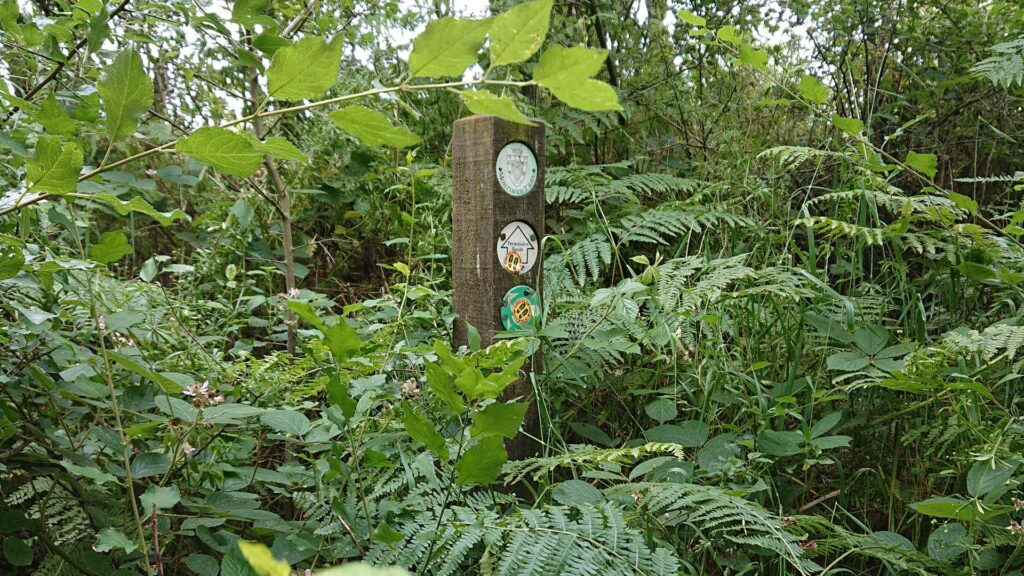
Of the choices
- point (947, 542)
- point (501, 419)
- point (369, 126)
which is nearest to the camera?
point (369, 126)

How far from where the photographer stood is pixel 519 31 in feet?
1.95

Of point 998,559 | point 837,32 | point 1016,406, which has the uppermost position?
point 837,32

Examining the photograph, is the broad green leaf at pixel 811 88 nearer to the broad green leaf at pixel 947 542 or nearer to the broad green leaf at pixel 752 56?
the broad green leaf at pixel 752 56

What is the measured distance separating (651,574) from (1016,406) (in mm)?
1595

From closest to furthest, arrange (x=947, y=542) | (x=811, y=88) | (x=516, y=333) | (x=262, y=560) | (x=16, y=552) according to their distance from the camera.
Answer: (x=262, y=560), (x=16, y=552), (x=947, y=542), (x=516, y=333), (x=811, y=88)

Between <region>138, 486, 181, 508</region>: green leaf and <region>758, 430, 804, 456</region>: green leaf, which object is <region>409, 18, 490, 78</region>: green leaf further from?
<region>758, 430, 804, 456</region>: green leaf

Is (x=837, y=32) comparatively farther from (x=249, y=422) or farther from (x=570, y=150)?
(x=249, y=422)

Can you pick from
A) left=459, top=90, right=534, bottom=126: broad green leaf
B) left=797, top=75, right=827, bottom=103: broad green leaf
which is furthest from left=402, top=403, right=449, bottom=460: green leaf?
left=797, top=75, right=827, bottom=103: broad green leaf

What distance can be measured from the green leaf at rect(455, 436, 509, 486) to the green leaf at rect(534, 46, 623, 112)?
504 millimetres

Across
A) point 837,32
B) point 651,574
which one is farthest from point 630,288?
point 837,32

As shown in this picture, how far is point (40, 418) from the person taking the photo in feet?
5.19

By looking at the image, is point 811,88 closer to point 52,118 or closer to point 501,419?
point 501,419

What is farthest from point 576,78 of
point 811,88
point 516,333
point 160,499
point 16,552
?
point 811,88

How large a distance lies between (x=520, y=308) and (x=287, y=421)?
987mm
